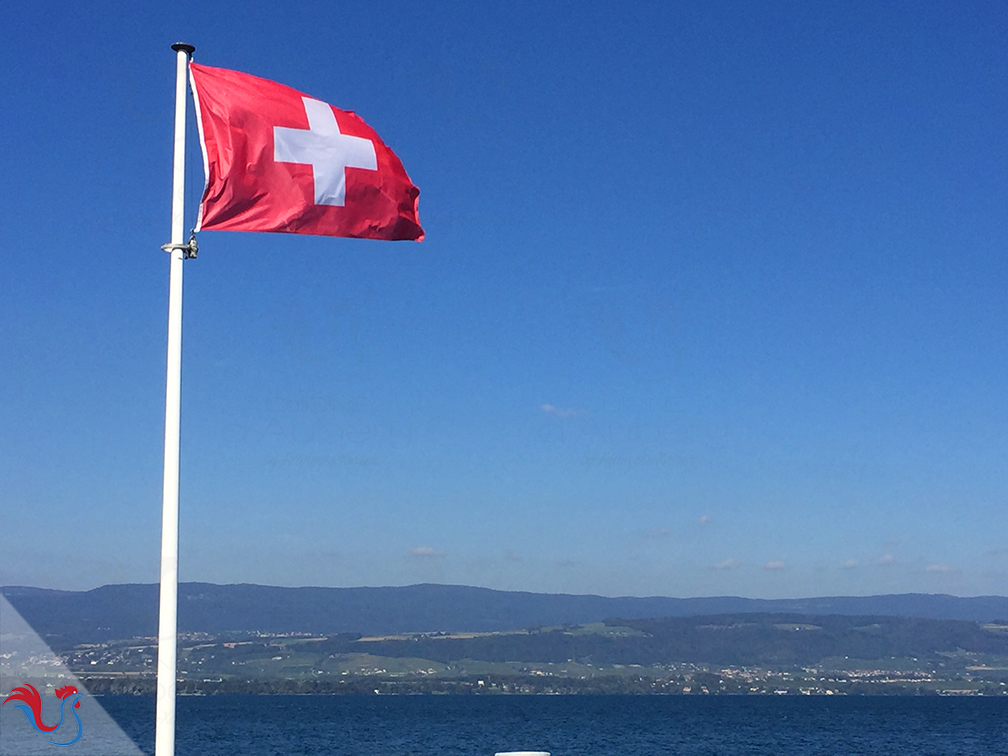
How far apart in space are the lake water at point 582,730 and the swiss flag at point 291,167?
260ft

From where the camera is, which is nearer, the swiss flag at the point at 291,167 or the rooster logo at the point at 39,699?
the swiss flag at the point at 291,167

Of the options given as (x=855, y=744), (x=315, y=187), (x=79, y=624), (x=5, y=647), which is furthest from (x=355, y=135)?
(x=79, y=624)

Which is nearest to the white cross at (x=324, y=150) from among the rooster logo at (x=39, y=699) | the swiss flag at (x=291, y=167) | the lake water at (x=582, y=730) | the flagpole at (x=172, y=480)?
the swiss flag at (x=291, y=167)

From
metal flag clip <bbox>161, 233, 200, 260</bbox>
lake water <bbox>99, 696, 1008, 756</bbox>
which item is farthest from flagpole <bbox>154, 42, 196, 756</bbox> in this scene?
lake water <bbox>99, 696, 1008, 756</bbox>

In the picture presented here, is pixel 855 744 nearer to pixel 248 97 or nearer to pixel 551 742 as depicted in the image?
pixel 551 742

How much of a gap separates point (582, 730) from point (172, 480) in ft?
405

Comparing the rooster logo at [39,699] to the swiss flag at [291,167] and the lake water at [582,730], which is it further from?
the lake water at [582,730]

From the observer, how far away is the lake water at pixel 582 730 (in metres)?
99.5

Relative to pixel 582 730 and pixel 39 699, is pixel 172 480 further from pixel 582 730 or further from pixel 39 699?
pixel 582 730

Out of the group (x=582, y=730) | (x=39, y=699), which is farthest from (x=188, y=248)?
(x=582, y=730)

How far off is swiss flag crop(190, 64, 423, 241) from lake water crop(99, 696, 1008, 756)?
7934 centimetres

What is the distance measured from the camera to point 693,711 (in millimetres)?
183875

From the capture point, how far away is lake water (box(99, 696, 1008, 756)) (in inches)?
3917

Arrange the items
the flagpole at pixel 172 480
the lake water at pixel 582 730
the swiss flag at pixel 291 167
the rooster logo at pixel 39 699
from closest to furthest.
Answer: the flagpole at pixel 172 480 < the swiss flag at pixel 291 167 < the rooster logo at pixel 39 699 < the lake water at pixel 582 730
